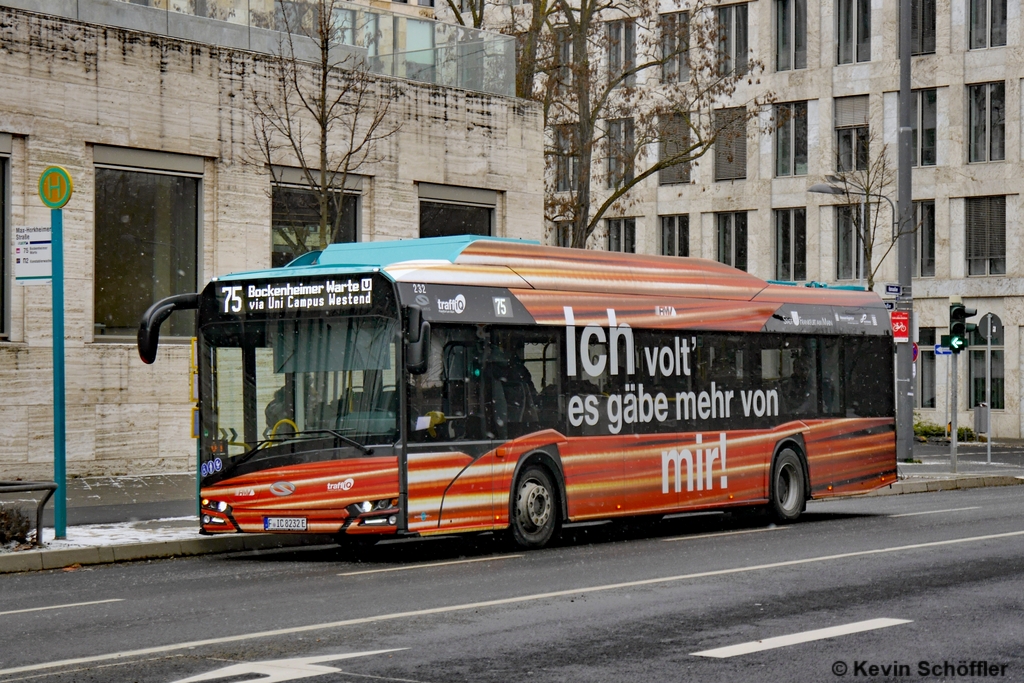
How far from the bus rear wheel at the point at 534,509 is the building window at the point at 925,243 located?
36.0 metres

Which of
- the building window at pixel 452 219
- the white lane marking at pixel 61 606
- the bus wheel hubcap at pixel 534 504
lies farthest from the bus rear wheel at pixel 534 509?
the building window at pixel 452 219

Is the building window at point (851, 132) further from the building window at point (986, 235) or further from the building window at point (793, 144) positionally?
the building window at point (986, 235)

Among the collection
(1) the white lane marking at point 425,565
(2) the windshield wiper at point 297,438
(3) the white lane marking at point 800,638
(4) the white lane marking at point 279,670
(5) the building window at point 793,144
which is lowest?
(1) the white lane marking at point 425,565

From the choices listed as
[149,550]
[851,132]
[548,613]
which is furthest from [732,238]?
[548,613]

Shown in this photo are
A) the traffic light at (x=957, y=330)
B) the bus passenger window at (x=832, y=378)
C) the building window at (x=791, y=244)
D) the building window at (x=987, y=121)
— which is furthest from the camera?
the building window at (x=791, y=244)

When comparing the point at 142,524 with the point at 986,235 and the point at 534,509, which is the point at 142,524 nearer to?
the point at 534,509

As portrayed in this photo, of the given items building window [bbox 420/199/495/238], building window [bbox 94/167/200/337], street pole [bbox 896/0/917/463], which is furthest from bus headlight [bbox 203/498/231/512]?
street pole [bbox 896/0/917/463]

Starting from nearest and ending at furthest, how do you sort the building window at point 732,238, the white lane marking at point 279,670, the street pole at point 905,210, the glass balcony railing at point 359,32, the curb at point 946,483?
the white lane marking at point 279,670 < the glass balcony railing at point 359,32 < the curb at point 946,483 < the street pole at point 905,210 < the building window at point 732,238

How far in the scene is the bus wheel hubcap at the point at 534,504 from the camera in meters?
15.3

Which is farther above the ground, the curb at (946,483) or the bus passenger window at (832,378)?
the bus passenger window at (832,378)

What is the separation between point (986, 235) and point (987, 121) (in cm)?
354

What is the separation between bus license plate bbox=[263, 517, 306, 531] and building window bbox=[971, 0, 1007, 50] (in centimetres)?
3906

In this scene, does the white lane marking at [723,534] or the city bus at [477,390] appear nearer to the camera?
the city bus at [477,390]

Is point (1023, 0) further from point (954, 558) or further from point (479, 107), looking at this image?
point (954, 558)
